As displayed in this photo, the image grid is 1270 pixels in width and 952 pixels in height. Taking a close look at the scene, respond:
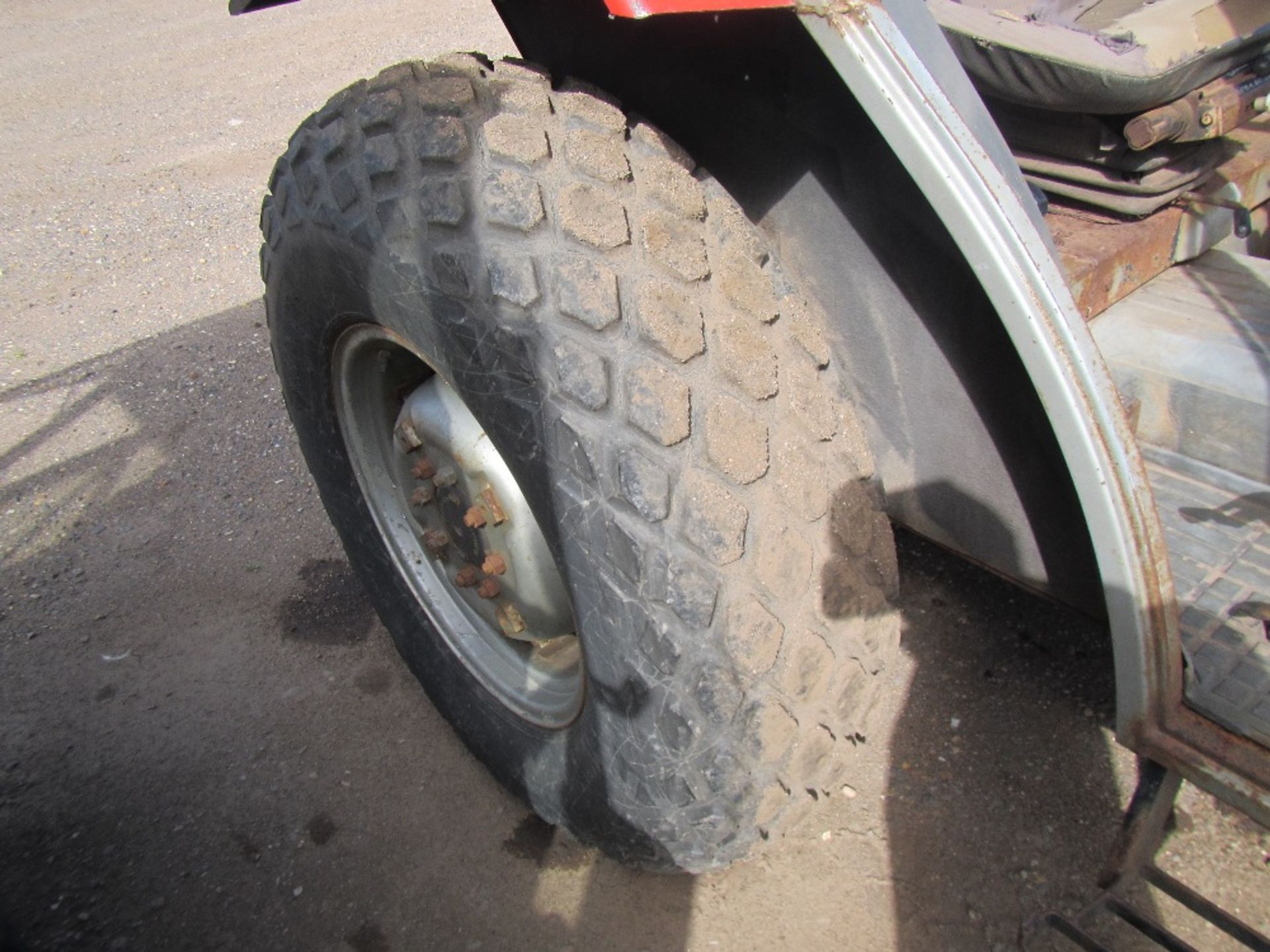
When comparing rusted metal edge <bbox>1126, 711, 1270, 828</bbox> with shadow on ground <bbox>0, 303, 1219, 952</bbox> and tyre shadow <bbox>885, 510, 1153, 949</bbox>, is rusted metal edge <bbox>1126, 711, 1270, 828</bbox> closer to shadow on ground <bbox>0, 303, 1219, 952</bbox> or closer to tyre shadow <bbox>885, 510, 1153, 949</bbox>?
tyre shadow <bbox>885, 510, 1153, 949</bbox>

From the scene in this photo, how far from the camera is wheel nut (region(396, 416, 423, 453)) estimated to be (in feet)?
6.49

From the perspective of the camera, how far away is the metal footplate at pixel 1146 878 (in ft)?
4.92

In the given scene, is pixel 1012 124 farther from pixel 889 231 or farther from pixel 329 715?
pixel 329 715

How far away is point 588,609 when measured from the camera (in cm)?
143

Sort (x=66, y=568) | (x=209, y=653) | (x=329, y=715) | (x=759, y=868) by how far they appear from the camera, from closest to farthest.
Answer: (x=759, y=868) < (x=329, y=715) < (x=209, y=653) < (x=66, y=568)

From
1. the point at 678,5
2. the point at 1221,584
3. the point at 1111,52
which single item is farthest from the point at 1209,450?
the point at 678,5

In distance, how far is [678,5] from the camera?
1.11 metres

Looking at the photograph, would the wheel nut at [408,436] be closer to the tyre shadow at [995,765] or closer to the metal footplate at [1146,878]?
the tyre shadow at [995,765]

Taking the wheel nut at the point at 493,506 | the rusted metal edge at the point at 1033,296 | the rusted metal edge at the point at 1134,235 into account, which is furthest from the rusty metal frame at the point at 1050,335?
the wheel nut at the point at 493,506

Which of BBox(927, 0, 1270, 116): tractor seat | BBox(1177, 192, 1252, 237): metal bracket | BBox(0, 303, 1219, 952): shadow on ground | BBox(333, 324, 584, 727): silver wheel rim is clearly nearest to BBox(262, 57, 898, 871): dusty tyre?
BBox(333, 324, 584, 727): silver wheel rim

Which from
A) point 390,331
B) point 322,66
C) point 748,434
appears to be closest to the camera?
point 748,434

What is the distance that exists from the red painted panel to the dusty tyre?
0.96 ft

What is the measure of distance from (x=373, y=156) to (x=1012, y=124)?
1.20 metres

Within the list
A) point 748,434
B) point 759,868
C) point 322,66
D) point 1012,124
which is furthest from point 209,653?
point 322,66
